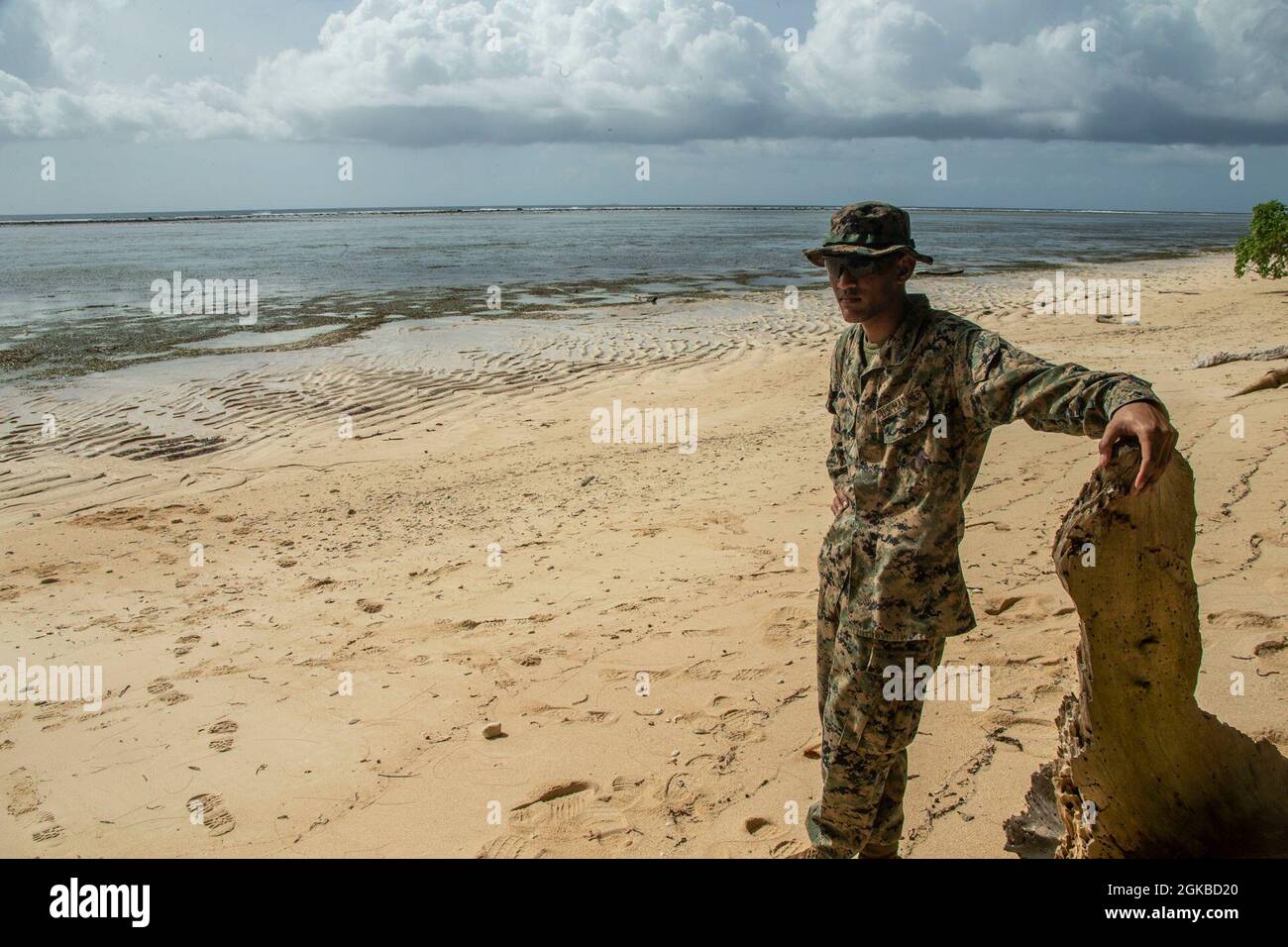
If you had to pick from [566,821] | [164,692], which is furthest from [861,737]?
[164,692]

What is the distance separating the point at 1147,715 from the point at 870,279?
1414 millimetres

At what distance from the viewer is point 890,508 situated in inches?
108

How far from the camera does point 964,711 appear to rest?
404 cm

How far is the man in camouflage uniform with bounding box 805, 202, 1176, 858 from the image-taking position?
2.65 m

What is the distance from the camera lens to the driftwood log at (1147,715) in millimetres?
2301

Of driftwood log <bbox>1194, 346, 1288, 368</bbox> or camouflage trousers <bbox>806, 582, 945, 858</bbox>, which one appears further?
driftwood log <bbox>1194, 346, 1288, 368</bbox>

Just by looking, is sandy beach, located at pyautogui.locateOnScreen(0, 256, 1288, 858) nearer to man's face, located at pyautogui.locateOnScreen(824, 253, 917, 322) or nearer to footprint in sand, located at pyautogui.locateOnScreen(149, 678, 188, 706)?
footprint in sand, located at pyautogui.locateOnScreen(149, 678, 188, 706)

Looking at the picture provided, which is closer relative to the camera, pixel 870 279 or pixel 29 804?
pixel 870 279

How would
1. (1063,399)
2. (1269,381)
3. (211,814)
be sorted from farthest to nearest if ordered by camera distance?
(1269,381), (211,814), (1063,399)

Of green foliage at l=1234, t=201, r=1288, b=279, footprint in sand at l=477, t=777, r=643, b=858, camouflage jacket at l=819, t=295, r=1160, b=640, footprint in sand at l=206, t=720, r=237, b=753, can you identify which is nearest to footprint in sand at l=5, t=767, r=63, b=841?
footprint in sand at l=206, t=720, r=237, b=753

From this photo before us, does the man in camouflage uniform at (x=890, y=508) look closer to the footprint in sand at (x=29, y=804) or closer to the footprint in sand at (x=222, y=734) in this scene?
the footprint in sand at (x=222, y=734)

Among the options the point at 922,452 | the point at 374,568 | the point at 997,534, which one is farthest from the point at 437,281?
the point at 922,452

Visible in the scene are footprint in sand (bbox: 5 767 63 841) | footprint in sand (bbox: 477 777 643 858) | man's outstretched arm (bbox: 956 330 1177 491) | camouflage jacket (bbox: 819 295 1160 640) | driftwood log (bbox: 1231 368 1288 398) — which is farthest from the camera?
driftwood log (bbox: 1231 368 1288 398)

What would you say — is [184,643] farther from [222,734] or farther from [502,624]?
[502,624]
